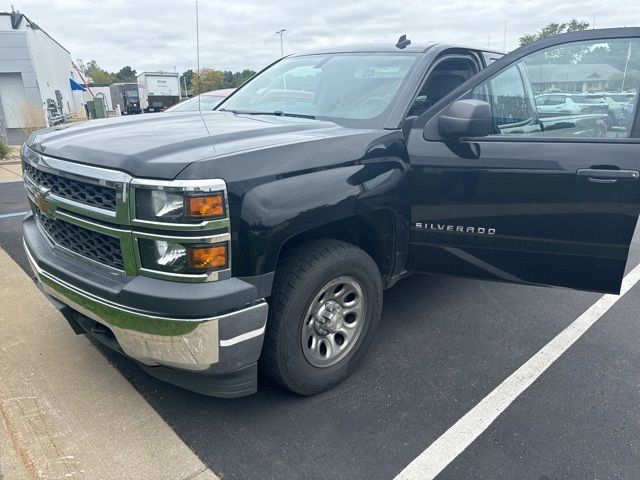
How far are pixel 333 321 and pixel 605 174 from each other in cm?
162

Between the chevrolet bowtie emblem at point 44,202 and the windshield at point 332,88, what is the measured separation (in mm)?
1532

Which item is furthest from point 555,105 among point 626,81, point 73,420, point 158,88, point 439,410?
point 158,88

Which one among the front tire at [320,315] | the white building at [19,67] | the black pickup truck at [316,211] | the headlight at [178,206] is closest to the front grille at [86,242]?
the black pickup truck at [316,211]

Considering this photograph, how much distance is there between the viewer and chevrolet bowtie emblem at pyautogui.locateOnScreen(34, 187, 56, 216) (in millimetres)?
2516

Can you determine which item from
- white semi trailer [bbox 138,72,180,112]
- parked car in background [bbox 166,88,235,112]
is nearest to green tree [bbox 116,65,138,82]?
white semi trailer [bbox 138,72,180,112]

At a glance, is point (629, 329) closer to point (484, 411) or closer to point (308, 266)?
point (484, 411)

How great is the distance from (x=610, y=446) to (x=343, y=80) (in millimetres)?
2696

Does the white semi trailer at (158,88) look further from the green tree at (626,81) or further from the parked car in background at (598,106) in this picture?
the green tree at (626,81)

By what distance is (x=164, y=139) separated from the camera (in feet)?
7.72

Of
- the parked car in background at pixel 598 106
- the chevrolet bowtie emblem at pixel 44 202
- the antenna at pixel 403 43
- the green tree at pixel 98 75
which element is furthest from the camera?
the green tree at pixel 98 75

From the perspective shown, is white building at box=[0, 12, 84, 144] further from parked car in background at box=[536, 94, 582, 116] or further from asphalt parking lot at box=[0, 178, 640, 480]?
parked car in background at box=[536, 94, 582, 116]

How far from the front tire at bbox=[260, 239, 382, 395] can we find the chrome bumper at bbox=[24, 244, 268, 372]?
8.3 inches

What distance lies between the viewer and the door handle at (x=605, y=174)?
2.51 meters

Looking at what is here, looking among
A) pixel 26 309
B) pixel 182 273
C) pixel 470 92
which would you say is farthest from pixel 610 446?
pixel 26 309
